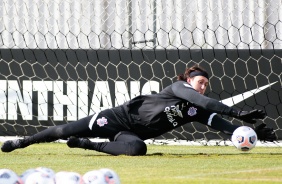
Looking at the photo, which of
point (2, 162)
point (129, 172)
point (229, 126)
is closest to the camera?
point (129, 172)

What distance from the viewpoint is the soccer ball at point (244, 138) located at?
8.91 metres

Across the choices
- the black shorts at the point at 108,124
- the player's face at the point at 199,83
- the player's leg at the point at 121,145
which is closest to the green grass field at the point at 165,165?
the player's leg at the point at 121,145

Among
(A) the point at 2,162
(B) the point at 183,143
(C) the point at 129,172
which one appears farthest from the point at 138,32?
(C) the point at 129,172

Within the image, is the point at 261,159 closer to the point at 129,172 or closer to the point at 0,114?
the point at 129,172

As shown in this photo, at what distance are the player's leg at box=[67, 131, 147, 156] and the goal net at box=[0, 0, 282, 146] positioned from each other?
299 centimetres

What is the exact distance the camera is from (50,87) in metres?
12.8

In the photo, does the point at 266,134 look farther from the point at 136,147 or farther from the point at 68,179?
the point at 68,179

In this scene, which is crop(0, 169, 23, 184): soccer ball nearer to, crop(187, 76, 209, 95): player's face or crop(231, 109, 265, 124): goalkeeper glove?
crop(231, 109, 265, 124): goalkeeper glove

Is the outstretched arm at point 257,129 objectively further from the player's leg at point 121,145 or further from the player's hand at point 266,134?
the player's leg at point 121,145

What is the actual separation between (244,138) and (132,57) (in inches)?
153

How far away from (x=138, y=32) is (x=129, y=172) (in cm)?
604

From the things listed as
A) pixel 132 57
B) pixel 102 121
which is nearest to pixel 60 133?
pixel 102 121

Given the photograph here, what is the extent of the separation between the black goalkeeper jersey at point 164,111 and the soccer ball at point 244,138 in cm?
39

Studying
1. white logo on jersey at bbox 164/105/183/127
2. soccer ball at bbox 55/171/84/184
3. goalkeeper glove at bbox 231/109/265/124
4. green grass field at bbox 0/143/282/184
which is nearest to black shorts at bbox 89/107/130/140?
green grass field at bbox 0/143/282/184
